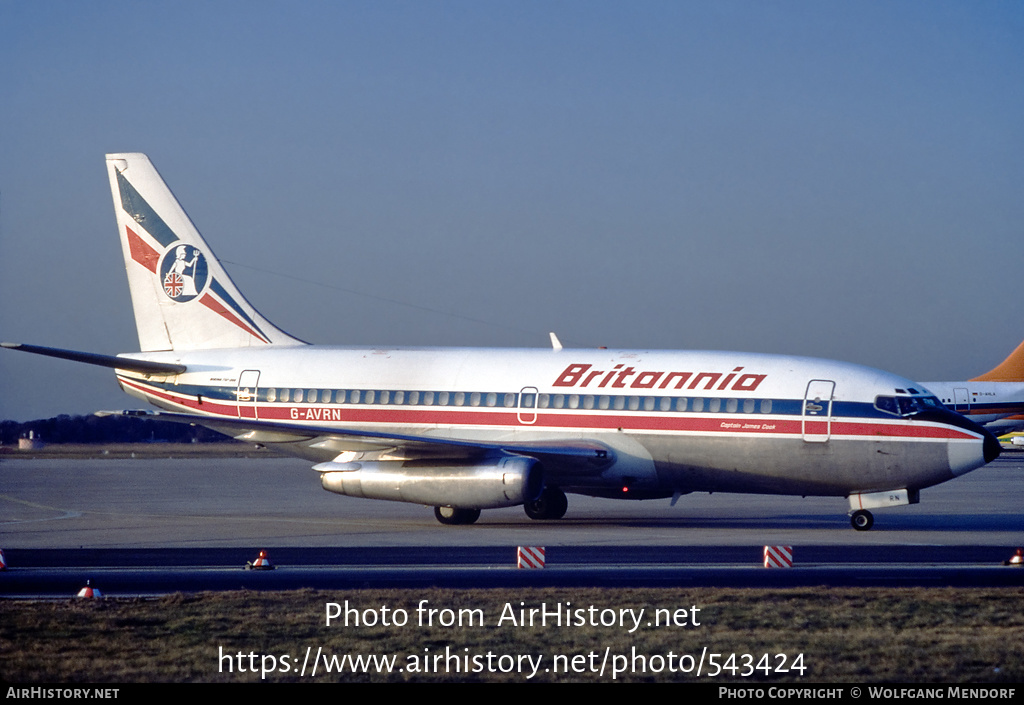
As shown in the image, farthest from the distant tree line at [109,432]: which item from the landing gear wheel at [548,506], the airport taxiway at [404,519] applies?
the landing gear wheel at [548,506]

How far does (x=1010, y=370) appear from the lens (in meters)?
66.0

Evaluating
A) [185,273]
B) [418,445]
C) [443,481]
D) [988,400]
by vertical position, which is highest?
[988,400]

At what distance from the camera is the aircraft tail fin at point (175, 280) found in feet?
104

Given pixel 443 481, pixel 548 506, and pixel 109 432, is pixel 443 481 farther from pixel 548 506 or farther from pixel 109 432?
pixel 109 432

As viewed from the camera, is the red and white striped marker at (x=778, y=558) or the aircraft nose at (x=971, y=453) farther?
the aircraft nose at (x=971, y=453)

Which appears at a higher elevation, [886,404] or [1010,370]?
[1010,370]

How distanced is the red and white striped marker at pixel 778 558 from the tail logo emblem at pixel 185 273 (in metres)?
18.4

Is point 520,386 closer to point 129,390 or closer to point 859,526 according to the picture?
point 859,526

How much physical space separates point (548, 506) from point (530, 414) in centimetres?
273

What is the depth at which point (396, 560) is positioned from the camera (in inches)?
773

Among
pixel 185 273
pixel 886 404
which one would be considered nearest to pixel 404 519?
pixel 185 273

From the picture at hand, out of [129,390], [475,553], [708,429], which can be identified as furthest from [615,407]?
[129,390]

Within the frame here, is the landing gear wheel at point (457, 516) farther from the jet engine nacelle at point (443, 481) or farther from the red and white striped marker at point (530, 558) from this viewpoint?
the red and white striped marker at point (530, 558)

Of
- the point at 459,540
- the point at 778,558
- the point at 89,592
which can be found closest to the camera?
the point at 89,592
